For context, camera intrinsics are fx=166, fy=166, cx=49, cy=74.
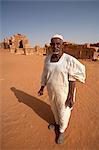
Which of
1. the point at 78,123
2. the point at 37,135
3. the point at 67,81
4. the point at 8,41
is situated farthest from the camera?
the point at 8,41

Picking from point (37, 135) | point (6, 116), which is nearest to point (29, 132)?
point (37, 135)

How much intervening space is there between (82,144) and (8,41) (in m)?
34.2

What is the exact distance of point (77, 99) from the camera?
19.4ft

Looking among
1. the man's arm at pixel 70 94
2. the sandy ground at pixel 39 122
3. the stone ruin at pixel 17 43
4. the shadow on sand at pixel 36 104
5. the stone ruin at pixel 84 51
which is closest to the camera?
the man's arm at pixel 70 94

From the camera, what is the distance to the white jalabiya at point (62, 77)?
9.68ft

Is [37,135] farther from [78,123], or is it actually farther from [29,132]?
[78,123]

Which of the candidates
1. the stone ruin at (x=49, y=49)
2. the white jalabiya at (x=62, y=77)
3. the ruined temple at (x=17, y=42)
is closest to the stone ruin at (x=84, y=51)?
the stone ruin at (x=49, y=49)

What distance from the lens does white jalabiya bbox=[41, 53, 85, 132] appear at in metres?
2.95

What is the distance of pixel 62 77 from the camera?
301cm

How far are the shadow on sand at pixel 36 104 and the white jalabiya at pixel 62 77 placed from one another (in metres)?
1.19

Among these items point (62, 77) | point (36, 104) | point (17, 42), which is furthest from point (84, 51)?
point (62, 77)

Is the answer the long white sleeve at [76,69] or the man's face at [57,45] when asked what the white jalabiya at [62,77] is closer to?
the long white sleeve at [76,69]

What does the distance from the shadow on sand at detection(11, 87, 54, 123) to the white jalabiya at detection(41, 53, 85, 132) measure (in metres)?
1.19

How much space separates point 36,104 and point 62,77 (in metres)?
2.61
